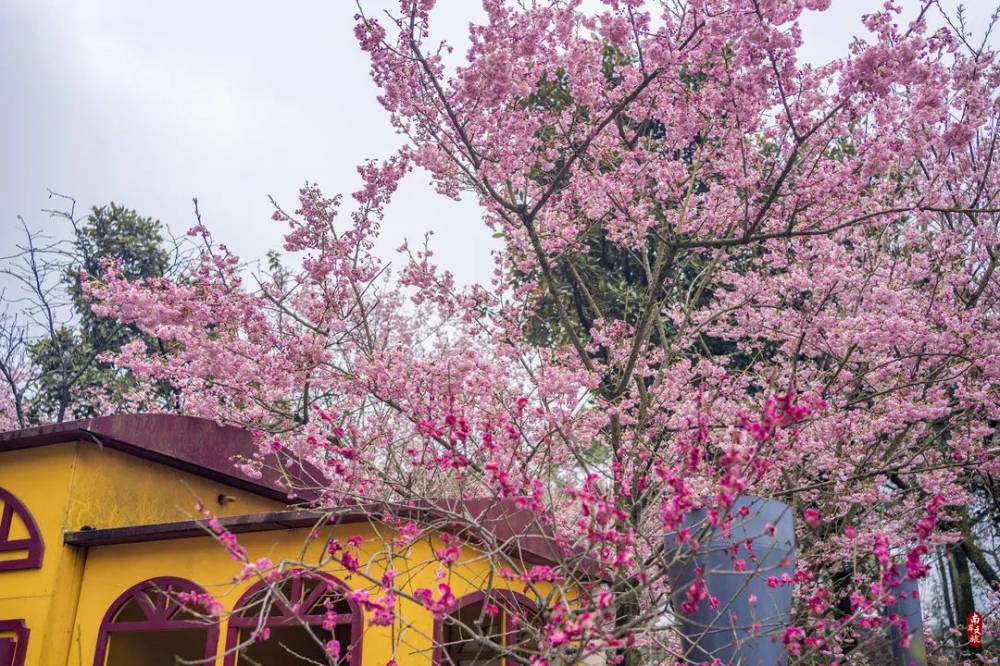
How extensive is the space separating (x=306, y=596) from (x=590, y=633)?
442 centimetres

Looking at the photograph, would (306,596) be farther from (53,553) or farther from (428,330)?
(428,330)

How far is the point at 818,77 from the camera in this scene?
641 cm

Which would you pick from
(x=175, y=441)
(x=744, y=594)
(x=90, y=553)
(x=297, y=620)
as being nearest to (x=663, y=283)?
(x=744, y=594)

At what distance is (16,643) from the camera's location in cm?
788

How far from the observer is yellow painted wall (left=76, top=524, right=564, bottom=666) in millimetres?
6676

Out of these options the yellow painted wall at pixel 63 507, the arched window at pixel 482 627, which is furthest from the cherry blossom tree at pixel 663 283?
the yellow painted wall at pixel 63 507

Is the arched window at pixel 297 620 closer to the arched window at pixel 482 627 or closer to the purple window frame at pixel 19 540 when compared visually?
the arched window at pixel 482 627

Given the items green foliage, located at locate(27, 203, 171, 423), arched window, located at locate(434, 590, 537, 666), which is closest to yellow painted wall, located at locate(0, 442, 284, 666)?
arched window, located at locate(434, 590, 537, 666)

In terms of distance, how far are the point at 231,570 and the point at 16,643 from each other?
2.35 metres

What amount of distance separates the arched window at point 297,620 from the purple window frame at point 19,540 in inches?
88.5

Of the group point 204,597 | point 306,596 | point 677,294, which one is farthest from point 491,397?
point 677,294

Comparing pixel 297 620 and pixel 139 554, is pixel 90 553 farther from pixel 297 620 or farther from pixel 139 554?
pixel 297 620

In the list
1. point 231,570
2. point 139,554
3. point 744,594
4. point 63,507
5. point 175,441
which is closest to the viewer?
point 744,594

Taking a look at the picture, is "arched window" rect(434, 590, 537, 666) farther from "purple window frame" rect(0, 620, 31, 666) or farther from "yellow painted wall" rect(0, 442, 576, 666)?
"purple window frame" rect(0, 620, 31, 666)
